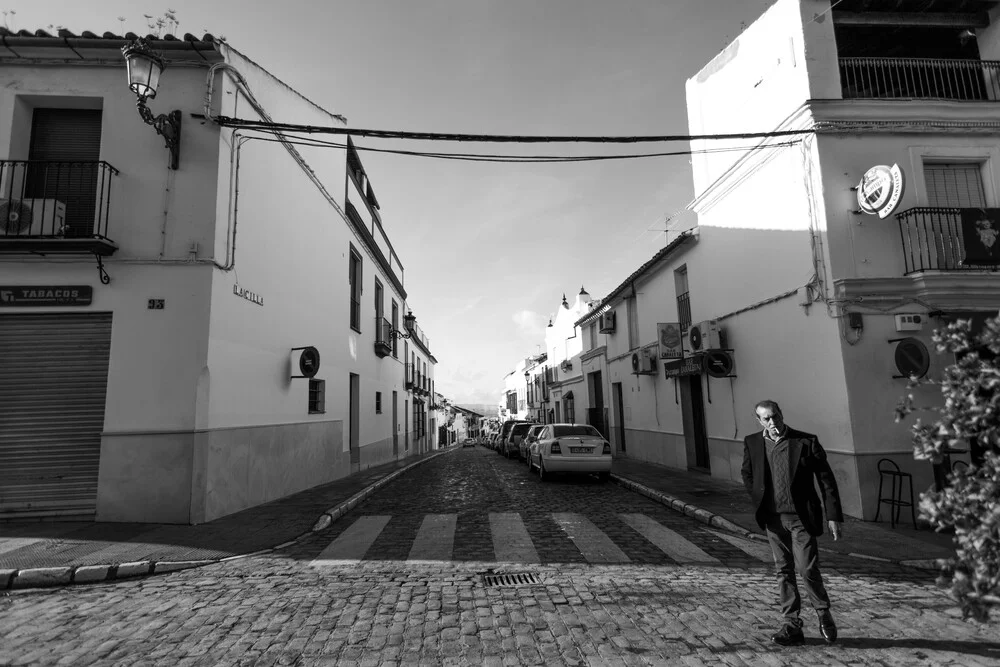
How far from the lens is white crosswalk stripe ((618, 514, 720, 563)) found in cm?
633

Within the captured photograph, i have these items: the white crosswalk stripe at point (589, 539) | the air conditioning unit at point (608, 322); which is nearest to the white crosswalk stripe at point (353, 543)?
the white crosswalk stripe at point (589, 539)

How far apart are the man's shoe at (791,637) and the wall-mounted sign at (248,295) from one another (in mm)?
9132

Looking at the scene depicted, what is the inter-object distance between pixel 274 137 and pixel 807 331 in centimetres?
1111

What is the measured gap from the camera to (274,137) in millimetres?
11109

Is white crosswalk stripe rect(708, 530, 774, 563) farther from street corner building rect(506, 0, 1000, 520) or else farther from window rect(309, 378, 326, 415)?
window rect(309, 378, 326, 415)

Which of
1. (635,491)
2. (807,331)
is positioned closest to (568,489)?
(635,491)

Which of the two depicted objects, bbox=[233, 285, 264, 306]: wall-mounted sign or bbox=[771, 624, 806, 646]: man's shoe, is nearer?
bbox=[771, 624, 806, 646]: man's shoe

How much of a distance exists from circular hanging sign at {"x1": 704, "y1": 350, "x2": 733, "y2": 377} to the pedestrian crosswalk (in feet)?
14.7

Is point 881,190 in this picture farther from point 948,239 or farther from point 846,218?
point 948,239

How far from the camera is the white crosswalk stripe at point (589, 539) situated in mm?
6289

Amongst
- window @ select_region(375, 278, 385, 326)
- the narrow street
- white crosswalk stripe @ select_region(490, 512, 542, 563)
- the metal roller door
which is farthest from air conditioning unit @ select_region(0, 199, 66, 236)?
window @ select_region(375, 278, 385, 326)

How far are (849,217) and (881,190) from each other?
64cm

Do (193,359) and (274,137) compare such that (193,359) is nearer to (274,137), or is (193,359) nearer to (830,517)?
(274,137)

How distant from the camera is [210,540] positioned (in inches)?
280
